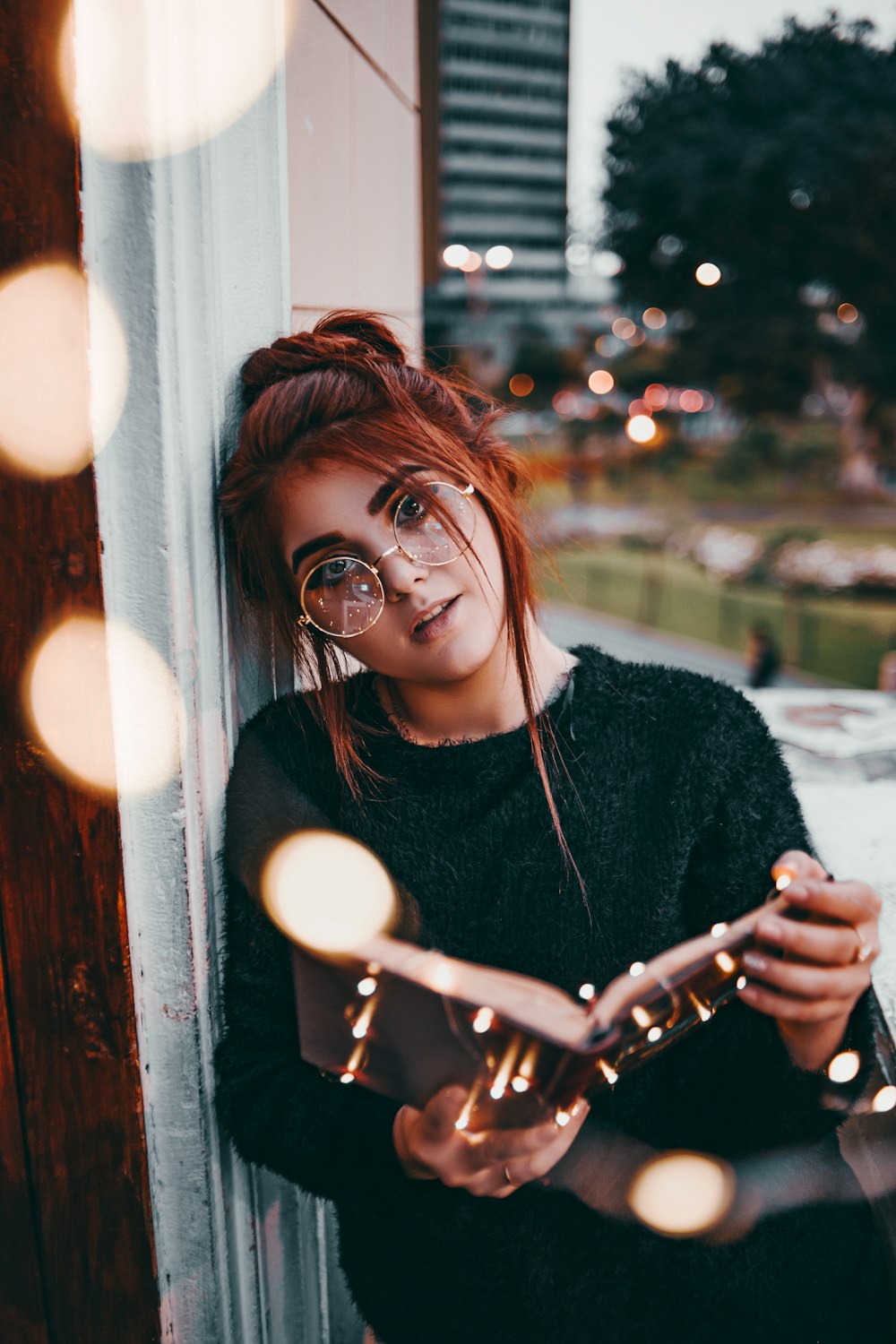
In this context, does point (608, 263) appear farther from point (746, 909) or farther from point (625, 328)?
point (746, 909)

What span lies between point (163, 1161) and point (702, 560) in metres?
16.6

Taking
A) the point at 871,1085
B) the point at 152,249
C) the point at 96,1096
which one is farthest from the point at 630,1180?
the point at 152,249

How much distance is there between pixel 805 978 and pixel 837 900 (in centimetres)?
9

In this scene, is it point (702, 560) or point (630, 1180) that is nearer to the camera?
point (630, 1180)

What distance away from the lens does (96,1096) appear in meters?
1.03

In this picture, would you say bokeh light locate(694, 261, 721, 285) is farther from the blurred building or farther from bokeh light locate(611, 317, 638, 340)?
bokeh light locate(611, 317, 638, 340)

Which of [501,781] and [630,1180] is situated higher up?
[501,781]

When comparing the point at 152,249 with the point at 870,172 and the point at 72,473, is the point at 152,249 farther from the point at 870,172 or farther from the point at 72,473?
the point at 870,172

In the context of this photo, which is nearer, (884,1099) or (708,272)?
(884,1099)

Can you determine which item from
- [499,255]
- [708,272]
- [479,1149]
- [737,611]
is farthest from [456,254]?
[737,611]

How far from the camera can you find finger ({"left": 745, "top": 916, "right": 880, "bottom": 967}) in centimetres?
79

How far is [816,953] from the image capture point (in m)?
0.81

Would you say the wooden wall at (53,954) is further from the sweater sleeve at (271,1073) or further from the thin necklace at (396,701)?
the thin necklace at (396,701)

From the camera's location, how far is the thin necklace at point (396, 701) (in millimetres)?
1182
